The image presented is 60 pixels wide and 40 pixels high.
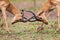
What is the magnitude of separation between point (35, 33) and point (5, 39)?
3.74 feet

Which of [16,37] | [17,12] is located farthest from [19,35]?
[17,12]

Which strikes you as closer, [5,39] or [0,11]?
[5,39]

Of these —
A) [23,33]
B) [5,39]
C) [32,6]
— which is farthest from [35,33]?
[32,6]

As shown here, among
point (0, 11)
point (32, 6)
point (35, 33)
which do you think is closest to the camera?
point (35, 33)

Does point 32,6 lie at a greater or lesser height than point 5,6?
lesser

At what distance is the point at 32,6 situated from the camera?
16703 mm

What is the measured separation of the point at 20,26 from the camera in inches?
475

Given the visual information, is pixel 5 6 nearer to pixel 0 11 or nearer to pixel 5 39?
pixel 0 11

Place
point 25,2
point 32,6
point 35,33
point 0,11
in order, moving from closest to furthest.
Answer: point 35,33, point 0,11, point 32,6, point 25,2

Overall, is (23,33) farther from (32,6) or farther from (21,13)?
(32,6)

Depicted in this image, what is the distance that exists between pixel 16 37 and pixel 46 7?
5.38ft

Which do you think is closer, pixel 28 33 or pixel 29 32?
pixel 28 33

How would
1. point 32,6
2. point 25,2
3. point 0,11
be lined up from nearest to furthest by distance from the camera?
point 0,11, point 32,6, point 25,2

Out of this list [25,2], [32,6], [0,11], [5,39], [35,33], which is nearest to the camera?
[5,39]
